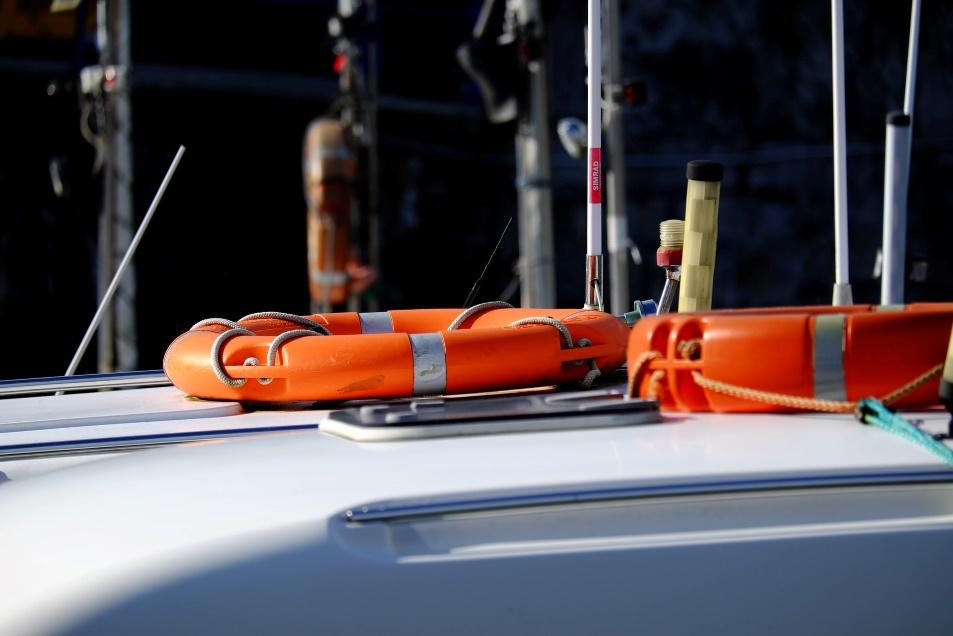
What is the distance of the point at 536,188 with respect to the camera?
7.01 meters

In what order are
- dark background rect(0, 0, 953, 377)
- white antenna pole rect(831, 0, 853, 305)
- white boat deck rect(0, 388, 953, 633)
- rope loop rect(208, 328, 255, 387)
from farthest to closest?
dark background rect(0, 0, 953, 377) < white antenna pole rect(831, 0, 853, 305) < rope loop rect(208, 328, 255, 387) < white boat deck rect(0, 388, 953, 633)

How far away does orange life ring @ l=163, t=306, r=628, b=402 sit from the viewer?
2139 mm

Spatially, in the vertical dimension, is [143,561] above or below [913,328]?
below

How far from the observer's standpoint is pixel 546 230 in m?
7.07

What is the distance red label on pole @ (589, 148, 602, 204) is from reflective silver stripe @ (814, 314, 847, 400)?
1153 millimetres

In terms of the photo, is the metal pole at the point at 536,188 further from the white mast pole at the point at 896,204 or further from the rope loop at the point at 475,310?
the rope loop at the point at 475,310

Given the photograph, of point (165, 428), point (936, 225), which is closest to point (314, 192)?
point (165, 428)

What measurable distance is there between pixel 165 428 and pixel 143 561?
0.85 m

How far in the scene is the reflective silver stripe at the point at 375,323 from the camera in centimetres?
282

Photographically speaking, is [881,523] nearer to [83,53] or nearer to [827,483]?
[827,483]

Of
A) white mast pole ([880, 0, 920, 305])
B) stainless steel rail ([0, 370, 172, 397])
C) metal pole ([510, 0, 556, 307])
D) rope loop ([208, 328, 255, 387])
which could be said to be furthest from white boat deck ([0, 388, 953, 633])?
metal pole ([510, 0, 556, 307])

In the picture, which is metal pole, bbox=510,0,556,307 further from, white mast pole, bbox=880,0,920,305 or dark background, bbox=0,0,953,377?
dark background, bbox=0,0,953,377

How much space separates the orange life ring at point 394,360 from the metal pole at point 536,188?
4474 mm

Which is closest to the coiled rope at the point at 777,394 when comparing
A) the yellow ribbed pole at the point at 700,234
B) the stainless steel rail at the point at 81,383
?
the yellow ribbed pole at the point at 700,234
